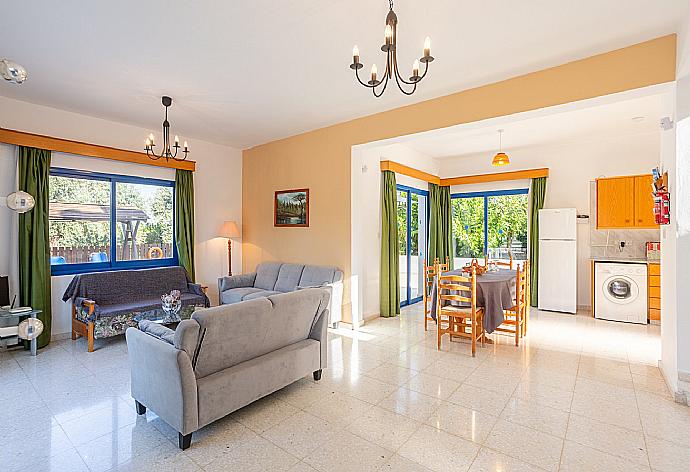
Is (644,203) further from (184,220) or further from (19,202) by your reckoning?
(19,202)

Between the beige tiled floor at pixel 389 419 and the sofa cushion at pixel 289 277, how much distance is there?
6.04 ft

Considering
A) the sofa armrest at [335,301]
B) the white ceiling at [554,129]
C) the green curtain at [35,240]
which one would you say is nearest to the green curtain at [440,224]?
the white ceiling at [554,129]

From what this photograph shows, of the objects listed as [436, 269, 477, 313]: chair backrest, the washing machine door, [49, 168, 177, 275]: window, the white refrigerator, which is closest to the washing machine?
the washing machine door

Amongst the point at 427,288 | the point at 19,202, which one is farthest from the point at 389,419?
the point at 19,202

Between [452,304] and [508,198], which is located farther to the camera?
[508,198]

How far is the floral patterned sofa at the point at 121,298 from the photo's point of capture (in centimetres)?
433

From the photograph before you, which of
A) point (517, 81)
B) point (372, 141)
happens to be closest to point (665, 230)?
point (517, 81)

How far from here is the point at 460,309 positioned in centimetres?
429

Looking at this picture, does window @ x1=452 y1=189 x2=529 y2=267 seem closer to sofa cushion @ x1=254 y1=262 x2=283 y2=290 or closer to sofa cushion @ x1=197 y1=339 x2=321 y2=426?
sofa cushion @ x1=254 y1=262 x2=283 y2=290

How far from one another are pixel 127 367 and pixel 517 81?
4936mm

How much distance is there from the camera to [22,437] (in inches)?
97.7

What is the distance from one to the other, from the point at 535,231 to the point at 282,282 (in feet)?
15.2

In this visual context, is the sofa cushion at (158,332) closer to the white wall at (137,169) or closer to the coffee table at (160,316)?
the coffee table at (160,316)

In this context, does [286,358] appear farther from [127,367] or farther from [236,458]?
[127,367]
